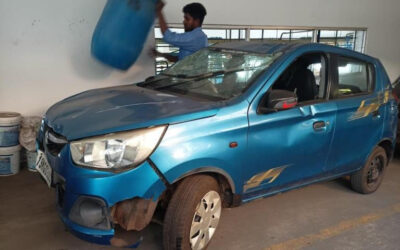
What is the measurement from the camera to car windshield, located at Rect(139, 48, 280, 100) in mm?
3014

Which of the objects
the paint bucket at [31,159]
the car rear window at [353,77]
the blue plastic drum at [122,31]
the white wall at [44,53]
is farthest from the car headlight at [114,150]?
the white wall at [44,53]

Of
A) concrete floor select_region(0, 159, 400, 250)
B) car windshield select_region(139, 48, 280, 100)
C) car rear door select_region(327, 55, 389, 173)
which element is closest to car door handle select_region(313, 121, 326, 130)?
car rear door select_region(327, 55, 389, 173)

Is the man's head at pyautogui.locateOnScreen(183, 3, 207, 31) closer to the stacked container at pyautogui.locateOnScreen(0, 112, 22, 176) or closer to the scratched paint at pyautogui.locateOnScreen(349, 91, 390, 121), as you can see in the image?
the scratched paint at pyautogui.locateOnScreen(349, 91, 390, 121)

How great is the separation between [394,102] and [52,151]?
347cm

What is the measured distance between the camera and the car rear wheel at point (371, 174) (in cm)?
396

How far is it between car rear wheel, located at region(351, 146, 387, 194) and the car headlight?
8.52ft

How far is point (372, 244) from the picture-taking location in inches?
123

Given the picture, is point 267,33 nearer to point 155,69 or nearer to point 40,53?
point 155,69

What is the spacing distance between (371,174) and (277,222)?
4.48 feet

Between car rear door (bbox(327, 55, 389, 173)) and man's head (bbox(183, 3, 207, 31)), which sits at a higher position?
man's head (bbox(183, 3, 207, 31))

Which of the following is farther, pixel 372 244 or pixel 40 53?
pixel 40 53

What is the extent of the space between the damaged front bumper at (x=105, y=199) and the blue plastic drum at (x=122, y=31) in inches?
83.6

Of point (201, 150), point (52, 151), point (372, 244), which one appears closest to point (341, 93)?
point (372, 244)

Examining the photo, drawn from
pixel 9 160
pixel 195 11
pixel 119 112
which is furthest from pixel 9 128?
pixel 195 11
